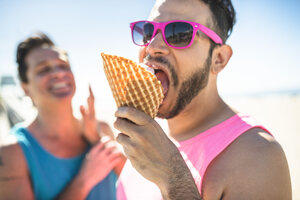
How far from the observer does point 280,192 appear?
4.31ft

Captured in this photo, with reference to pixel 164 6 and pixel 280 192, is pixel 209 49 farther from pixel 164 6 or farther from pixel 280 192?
pixel 280 192

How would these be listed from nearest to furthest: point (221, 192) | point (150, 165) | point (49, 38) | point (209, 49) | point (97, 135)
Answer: point (150, 165), point (221, 192), point (209, 49), point (97, 135), point (49, 38)

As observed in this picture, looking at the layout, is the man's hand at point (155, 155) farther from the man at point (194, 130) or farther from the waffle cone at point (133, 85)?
the waffle cone at point (133, 85)

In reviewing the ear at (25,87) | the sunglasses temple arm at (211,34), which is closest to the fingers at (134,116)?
the sunglasses temple arm at (211,34)

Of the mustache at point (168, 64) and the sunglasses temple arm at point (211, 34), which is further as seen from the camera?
the sunglasses temple arm at point (211, 34)

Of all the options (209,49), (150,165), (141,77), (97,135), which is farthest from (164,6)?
(97,135)

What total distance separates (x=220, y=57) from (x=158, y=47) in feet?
2.37

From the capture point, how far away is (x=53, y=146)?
10.1 ft

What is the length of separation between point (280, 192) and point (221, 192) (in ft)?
1.24

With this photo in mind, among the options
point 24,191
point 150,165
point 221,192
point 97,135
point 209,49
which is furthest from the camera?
point 97,135

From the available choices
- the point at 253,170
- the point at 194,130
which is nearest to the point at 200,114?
the point at 194,130

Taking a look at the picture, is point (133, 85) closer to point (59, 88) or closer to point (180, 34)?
point (180, 34)

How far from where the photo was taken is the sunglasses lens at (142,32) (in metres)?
1.92

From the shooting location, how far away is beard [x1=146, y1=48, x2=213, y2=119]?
5.73 feet
